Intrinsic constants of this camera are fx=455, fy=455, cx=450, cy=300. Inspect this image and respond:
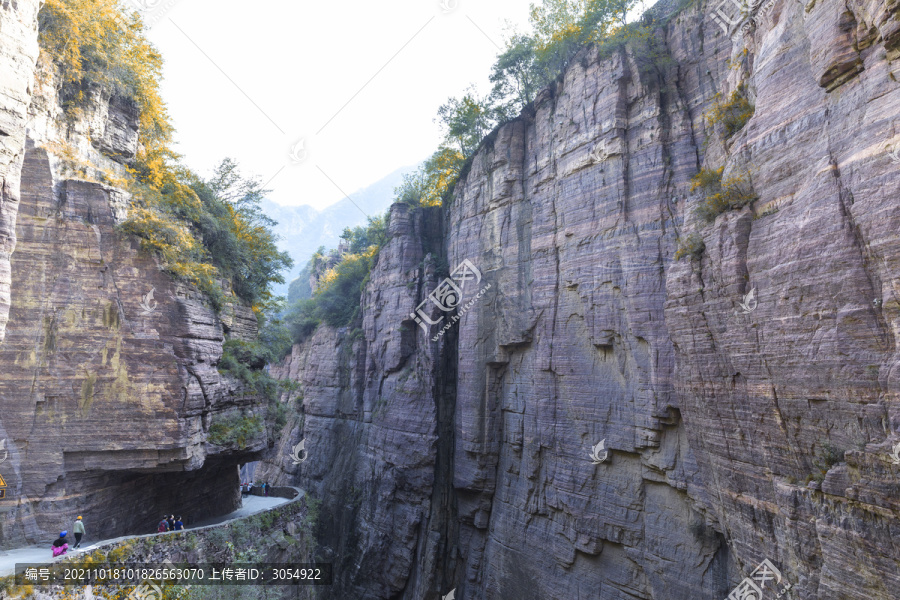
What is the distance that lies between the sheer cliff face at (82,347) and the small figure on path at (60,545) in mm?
1197

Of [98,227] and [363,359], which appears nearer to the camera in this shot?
[98,227]

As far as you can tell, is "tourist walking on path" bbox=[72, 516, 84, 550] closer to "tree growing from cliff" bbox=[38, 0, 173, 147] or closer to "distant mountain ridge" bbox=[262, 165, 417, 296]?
"tree growing from cliff" bbox=[38, 0, 173, 147]

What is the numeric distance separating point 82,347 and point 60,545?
15.5ft

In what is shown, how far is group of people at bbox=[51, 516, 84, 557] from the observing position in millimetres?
10289

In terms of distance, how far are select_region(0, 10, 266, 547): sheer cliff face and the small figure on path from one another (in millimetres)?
1197

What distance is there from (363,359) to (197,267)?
38.8 ft

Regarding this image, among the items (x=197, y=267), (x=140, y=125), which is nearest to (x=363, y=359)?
(x=197, y=267)

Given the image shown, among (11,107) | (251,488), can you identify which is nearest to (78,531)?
(11,107)

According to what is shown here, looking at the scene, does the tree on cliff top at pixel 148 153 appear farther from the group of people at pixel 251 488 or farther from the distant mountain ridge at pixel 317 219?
the distant mountain ridge at pixel 317 219

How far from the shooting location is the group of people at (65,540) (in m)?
Answer: 10.3

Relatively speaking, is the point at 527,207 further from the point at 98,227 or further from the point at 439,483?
the point at 98,227

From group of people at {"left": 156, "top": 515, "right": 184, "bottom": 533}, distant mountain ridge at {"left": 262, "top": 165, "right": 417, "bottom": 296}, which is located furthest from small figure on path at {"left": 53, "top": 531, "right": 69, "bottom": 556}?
distant mountain ridge at {"left": 262, "top": 165, "right": 417, "bottom": 296}

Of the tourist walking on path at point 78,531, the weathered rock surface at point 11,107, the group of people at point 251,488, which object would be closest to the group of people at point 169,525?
the tourist walking on path at point 78,531

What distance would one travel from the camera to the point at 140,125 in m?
15.6
